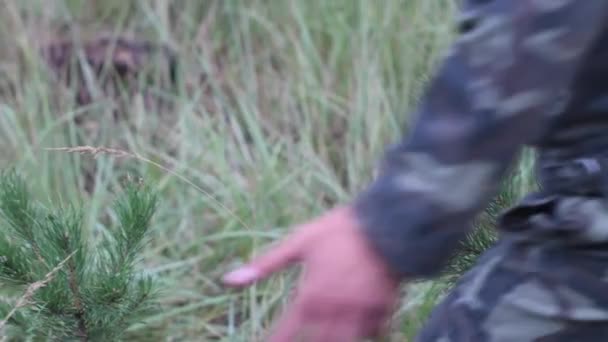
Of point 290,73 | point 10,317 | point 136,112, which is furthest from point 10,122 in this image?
point 10,317

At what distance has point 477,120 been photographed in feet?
2.08

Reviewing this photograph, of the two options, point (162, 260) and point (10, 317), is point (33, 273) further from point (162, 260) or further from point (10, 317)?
point (162, 260)

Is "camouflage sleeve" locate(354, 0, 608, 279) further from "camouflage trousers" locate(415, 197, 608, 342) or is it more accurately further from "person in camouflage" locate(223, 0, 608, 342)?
"camouflage trousers" locate(415, 197, 608, 342)

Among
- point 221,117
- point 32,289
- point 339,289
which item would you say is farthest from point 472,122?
point 221,117

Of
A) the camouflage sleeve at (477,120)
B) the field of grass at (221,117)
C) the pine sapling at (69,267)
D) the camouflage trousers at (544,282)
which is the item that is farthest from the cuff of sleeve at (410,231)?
the field of grass at (221,117)

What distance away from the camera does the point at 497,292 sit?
800 millimetres

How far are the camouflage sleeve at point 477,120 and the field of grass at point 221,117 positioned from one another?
1.12 metres

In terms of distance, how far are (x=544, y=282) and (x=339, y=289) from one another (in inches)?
8.3

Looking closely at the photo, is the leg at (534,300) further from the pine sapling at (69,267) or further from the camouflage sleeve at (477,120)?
the pine sapling at (69,267)

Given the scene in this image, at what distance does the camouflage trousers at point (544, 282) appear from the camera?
76 centimetres

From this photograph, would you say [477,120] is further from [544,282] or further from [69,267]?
[69,267]

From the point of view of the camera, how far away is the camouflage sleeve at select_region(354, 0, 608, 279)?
0.64 metres

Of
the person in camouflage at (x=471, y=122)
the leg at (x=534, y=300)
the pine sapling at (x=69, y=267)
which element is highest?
the person in camouflage at (x=471, y=122)

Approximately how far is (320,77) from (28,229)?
5.19 ft
